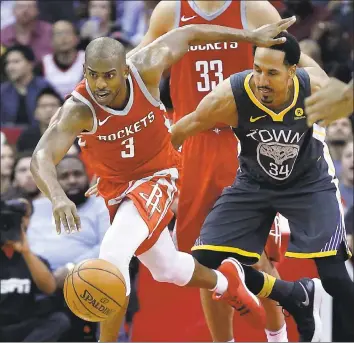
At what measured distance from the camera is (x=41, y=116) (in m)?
10.9

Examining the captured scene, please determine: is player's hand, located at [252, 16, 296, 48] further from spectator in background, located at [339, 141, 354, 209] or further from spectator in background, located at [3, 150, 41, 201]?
spectator in background, located at [3, 150, 41, 201]

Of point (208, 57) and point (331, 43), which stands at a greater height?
point (208, 57)

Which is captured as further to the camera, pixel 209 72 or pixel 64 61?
pixel 64 61

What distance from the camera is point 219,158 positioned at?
772 centimetres

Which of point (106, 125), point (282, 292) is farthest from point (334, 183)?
point (106, 125)

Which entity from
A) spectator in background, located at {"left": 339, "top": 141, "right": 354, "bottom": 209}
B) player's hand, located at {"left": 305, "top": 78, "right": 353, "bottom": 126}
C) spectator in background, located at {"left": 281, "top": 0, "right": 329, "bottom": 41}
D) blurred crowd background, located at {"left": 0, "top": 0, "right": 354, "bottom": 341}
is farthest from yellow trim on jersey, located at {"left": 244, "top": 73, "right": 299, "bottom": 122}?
spectator in background, located at {"left": 281, "top": 0, "right": 329, "bottom": 41}

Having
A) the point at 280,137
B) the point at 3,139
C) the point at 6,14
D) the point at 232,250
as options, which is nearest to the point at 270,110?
the point at 280,137

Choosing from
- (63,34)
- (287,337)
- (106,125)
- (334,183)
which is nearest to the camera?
(106,125)

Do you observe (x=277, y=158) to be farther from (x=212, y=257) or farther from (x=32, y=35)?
(x=32, y=35)

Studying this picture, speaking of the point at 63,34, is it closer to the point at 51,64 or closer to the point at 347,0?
the point at 51,64

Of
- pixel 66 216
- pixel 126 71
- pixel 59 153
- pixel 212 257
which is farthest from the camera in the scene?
pixel 212 257

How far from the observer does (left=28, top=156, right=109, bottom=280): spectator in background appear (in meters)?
8.77

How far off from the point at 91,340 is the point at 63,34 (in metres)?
4.59

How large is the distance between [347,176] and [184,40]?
3.27m
